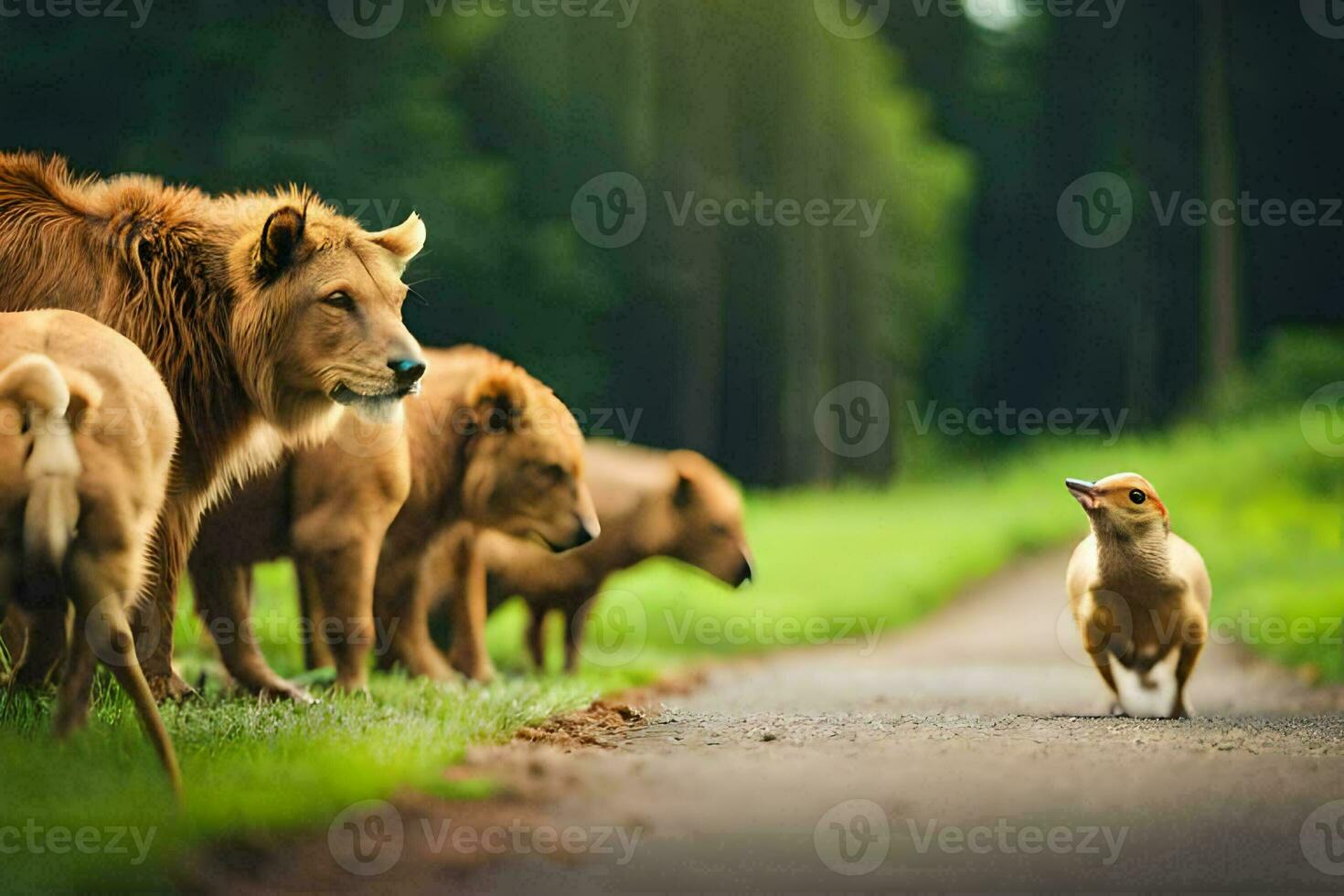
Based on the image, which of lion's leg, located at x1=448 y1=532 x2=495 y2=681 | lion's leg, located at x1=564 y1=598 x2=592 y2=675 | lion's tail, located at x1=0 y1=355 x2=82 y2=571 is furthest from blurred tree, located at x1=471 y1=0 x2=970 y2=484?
lion's tail, located at x1=0 y1=355 x2=82 y2=571

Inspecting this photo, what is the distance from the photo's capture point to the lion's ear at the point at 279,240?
689 cm

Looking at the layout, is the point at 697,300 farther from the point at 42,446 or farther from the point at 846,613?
the point at 42,446

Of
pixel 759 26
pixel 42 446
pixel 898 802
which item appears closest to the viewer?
pixel 42 446

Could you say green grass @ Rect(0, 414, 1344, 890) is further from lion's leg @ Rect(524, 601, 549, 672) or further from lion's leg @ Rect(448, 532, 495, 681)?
lion's leg @ Rect(448, 532, 495, 681)

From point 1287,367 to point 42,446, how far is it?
33510 millimetres

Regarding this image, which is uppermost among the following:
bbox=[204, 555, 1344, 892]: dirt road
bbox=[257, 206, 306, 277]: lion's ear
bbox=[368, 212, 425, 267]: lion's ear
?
bbox=[368, 212, 425, 267]: lion's ear

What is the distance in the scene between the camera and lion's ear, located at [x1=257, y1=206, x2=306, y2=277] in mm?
6895

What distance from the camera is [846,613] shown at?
726 inches

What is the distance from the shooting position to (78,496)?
4.82 m

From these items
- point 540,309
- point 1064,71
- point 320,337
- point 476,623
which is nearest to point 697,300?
point 540,309

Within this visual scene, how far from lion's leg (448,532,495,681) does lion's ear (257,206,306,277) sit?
3.70 m

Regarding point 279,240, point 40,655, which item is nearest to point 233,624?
point 40,655

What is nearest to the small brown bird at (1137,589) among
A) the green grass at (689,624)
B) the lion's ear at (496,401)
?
the green grass at (689,624)

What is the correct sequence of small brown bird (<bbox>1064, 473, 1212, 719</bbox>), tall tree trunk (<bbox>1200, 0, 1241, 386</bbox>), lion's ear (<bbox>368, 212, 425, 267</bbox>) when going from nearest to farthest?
lion's ear (<bbox>368, 212, 425, 267</bbox>), small brown bird (<bbox>1064, 473, 1212, 719</bbox>), tall tree trunk (<bbox>1200, 0, 1241, 386</bbox>)
